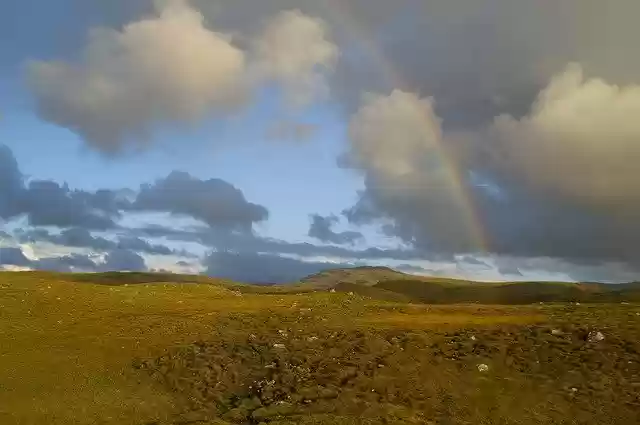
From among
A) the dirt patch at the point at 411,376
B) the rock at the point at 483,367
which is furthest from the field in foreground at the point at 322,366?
the rock at the point at 483,367

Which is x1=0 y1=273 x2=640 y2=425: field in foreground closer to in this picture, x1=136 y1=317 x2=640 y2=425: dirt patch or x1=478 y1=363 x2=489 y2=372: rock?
x1=136 y1=317 x2=640 y2=425: dirt patch

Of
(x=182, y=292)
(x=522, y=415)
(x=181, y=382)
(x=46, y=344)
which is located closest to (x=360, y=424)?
(x=522, y=415)

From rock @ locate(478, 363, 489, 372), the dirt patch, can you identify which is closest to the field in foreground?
the dirt patch

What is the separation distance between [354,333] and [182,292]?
3415cm

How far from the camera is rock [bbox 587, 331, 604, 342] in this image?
133 ft

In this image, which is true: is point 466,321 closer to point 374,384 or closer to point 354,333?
point 354,333

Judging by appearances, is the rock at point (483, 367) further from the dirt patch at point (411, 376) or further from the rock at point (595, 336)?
the rock at point (595, 336)

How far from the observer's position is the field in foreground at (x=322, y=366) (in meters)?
33.2

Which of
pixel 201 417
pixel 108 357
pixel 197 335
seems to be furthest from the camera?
pixel 197 335

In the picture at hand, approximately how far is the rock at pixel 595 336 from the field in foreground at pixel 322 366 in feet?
0.40

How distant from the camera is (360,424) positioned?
30.7 m

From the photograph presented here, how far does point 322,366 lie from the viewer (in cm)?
3975

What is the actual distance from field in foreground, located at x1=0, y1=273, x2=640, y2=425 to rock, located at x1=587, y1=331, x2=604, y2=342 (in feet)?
0.40

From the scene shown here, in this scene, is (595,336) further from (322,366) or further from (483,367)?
(322,366)
